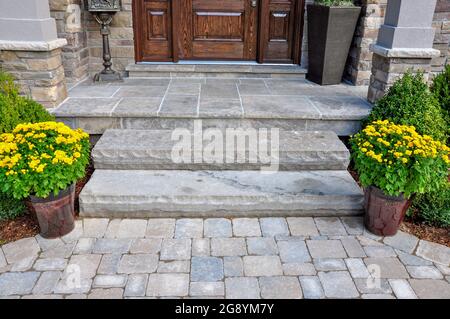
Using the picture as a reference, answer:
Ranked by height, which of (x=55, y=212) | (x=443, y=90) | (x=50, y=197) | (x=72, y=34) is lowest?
(x=55, y=212)

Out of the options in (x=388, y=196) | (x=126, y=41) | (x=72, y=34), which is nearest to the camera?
(x=388, y=196)

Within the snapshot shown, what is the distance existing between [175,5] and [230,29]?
2.58 ft

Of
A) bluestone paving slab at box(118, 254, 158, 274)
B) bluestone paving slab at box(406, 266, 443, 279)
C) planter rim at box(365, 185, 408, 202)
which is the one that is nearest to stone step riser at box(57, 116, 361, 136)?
planter rim at box(365, 185, 408, 202)

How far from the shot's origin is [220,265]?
2654 millimetres

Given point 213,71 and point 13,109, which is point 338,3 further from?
point 13,109

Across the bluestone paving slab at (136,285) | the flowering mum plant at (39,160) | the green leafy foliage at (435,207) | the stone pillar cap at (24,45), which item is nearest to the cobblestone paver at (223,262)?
the bluestone paving slab at (136,285)

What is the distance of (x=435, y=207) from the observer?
3188 millimetres

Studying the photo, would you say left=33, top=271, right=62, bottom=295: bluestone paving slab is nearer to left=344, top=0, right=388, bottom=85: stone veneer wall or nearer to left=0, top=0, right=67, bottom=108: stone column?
left=0, top=0, right=67, bottom=108: stone column

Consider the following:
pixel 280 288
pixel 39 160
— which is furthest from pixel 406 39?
pixel 39 160

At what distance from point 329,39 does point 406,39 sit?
104 centimetres

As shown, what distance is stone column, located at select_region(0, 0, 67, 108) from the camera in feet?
12.1
